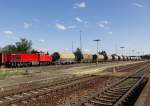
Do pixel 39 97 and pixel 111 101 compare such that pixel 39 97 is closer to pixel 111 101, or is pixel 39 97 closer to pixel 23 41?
pixel 111 101

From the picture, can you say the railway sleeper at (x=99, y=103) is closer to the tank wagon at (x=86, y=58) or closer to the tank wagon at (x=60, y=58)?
the tank wagon at (x=60, y=58)

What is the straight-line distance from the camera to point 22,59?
2539 inches

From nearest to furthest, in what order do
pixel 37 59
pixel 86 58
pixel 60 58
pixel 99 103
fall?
pixel 99 103
pixel 37 59
pixel 60 58
pixel 86 58

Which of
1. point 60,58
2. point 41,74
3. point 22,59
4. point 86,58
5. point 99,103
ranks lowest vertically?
point 99,103

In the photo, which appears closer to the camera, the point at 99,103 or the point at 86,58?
the point at 99,103

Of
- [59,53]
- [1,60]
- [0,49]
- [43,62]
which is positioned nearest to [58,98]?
[1,60]

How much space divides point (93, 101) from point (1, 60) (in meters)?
49.4

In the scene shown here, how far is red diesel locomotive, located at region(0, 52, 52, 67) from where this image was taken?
62.1 metres

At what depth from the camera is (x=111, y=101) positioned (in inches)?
587

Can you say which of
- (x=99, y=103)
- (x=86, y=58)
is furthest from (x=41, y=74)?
(x=86, y=58)

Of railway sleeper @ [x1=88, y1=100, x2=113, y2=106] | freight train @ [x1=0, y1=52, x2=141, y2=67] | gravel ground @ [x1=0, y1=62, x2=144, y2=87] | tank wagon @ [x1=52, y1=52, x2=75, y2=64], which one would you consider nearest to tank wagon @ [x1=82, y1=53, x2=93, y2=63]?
freight train @ [x1=0, y1=52, x2=141, y2=67]

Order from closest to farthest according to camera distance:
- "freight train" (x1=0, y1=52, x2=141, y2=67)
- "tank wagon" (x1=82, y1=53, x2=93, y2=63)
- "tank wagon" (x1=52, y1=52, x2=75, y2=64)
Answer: "freight train" (x1=0, y1=52, x2=141, y2=67) < "tank wagon" (x1=52, y1=52, x2=75, y2=64) < "tank wagon" (x1=82, y1=53, x2=93, y2=63)

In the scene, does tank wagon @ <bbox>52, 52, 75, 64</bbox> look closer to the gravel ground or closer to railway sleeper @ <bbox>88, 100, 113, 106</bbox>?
the gravel ground

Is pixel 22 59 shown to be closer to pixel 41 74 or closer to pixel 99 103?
pixel 41 74
